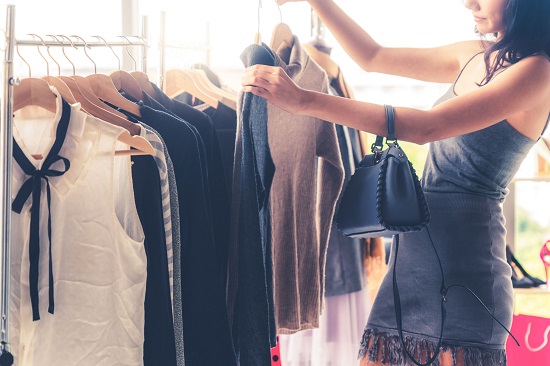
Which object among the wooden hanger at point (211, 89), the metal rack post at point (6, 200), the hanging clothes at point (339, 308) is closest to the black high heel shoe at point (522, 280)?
the hanging clothes at point (339, 308)

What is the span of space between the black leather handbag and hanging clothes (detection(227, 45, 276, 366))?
230 millimetres

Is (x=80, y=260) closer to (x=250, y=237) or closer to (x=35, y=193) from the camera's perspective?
(x=35, y=193)

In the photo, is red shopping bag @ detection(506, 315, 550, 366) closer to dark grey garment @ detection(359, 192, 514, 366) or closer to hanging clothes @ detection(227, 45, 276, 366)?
dark grey garment @ detection(359, 192, 514, 366)

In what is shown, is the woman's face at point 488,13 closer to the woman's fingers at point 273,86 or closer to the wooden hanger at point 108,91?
the woman's fingers at point 273,86

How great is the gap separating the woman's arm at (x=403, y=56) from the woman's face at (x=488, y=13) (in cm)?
20

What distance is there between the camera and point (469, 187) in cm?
156

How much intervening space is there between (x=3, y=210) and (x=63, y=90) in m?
0.31

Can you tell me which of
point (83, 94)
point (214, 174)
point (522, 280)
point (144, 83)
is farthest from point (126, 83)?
point (522, 280)

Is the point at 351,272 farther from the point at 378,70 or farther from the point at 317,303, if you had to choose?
the point at 378,70

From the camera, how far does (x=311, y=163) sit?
5.55ft

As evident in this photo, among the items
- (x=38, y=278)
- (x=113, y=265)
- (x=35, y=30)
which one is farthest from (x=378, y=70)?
(x=35, y=30)

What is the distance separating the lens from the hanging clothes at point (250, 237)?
1.40 meters

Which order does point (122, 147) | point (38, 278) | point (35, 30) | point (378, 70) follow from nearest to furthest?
point (38, 278) < point (122, 147) < point (378, 70) < point (35, 30)

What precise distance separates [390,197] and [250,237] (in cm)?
32
